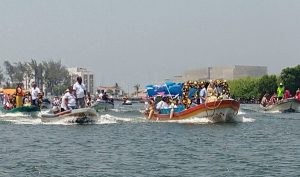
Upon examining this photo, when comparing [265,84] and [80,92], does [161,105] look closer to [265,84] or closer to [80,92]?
[80,92]

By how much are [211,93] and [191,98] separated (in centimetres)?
505

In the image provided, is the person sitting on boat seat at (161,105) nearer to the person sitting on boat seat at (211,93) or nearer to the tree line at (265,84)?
the person sitting on boat seat at (211,93)

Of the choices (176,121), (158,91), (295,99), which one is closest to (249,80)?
(295,99)

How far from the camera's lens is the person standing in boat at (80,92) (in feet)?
124

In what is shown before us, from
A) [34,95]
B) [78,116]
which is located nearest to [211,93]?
[78,116]

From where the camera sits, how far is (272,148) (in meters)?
25.6

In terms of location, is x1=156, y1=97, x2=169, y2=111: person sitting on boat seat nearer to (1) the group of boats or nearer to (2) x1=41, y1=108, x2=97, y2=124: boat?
(1) the group of boats

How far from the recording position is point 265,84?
137875 millimetres

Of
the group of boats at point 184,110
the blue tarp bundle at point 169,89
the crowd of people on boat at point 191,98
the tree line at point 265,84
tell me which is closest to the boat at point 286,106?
the blue tarp bundle at point 169,89

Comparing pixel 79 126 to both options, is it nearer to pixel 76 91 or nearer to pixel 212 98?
pixel 76 91

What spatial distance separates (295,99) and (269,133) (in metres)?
30.9

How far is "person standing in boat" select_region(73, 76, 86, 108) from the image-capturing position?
37.8 m

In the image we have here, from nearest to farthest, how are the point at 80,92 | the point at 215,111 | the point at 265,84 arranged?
the point at 80,92 → the point at 215,111 → the point at 265,84

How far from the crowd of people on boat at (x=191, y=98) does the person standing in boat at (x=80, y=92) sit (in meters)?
5.78
